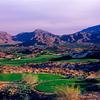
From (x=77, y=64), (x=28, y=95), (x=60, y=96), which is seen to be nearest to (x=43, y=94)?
(x=28, y=95)

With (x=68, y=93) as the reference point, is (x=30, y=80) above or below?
above

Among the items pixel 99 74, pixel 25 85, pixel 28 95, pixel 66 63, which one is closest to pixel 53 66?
pixel 66 63

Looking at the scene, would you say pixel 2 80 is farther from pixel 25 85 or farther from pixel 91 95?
pixel 91 95

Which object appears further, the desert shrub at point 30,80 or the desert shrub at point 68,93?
the desert shrub at point 30,80

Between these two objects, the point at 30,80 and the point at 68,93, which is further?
the point at 30,80

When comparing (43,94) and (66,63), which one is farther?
(66,63)

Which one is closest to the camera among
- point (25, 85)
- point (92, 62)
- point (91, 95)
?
point (91, 95)

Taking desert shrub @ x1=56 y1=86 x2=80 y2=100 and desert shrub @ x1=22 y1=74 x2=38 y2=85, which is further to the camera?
desert shrub @ x1=22 y1=74 x2=38 y2=85

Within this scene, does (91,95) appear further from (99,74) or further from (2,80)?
(2,80)

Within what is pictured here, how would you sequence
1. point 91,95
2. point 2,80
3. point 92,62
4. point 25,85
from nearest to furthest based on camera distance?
point 91,95, point 25,85, point 2,80, point 92,62
